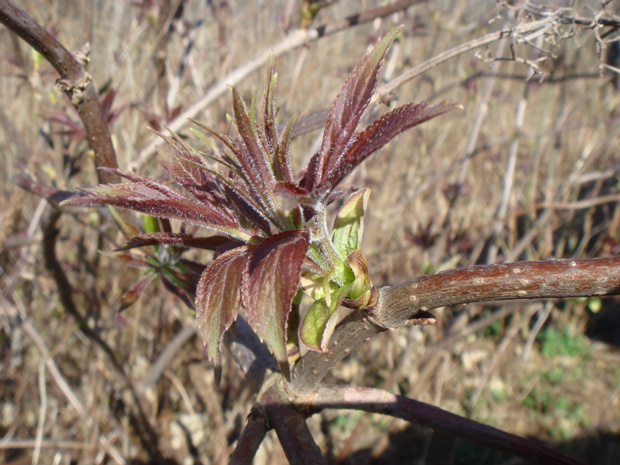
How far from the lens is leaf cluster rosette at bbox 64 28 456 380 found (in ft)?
1.73

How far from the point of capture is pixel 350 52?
6.00 meters

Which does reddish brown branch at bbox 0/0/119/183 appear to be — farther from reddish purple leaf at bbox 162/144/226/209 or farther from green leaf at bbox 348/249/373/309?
green leaf at bbox 348/249/373/309

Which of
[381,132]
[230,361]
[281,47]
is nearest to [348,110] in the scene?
[381,132]

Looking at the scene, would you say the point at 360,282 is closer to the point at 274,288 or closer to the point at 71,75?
the point at 274,288

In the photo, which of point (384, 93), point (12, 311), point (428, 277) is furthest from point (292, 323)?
point (12, 311)

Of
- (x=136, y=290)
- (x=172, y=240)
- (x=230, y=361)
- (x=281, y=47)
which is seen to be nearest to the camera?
(x=172, y=240)

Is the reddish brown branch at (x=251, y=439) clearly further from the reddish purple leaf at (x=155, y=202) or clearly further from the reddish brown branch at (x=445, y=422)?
the reddish purple leaf at (x=155, y=202)

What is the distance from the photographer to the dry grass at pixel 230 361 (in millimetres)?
2293

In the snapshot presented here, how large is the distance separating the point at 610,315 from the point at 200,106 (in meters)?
4.66

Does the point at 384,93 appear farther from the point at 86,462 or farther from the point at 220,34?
the point at 86,462

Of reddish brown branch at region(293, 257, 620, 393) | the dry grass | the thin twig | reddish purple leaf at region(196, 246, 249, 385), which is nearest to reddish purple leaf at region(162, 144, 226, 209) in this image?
reddish purple leaf at region(196, 246, 249, 385)

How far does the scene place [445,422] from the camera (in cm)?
71

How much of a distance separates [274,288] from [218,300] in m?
0.09

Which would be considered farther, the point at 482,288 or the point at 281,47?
the point at 281,47
